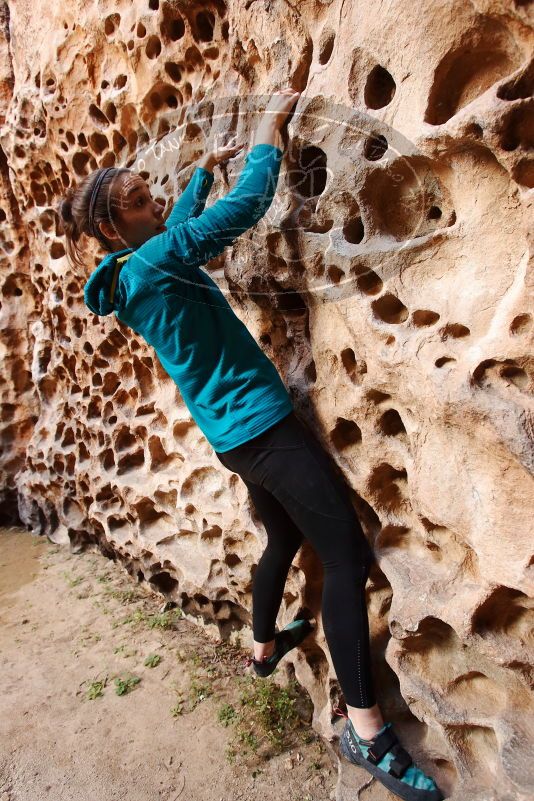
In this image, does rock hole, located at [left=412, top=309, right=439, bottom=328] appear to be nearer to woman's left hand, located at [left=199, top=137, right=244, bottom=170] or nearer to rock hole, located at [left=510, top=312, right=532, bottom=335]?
rock hole, located at [left=510, top=312, right=532, bottom=335]

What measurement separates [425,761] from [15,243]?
8.98 feet

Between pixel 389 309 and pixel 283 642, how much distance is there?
95cm

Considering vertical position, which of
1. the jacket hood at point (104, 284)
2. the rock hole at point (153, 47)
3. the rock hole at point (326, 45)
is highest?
the rock hole at point (153, 47)

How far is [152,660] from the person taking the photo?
2.14 meters

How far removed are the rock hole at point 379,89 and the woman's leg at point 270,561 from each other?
0.93 m

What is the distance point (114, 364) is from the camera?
2.60 m

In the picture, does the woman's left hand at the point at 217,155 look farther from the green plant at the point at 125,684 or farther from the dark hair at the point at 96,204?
the green plant at the point at 125,684

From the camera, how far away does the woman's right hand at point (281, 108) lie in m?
1.50

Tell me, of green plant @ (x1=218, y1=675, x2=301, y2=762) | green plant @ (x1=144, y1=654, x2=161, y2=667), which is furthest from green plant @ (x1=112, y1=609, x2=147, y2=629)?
green plant @ (x1=218, y1=675, x2=301, y2=762)

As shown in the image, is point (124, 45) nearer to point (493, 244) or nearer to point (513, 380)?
point (493, 244)

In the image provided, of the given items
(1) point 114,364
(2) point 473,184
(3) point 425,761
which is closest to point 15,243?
(1) point 114,364

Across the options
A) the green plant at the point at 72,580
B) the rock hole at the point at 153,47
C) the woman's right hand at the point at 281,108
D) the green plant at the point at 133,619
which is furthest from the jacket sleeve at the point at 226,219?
the green plant at the point at 72,580

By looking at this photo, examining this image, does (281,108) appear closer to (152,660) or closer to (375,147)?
(375,147)

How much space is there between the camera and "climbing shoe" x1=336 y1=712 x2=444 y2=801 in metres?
1.41
